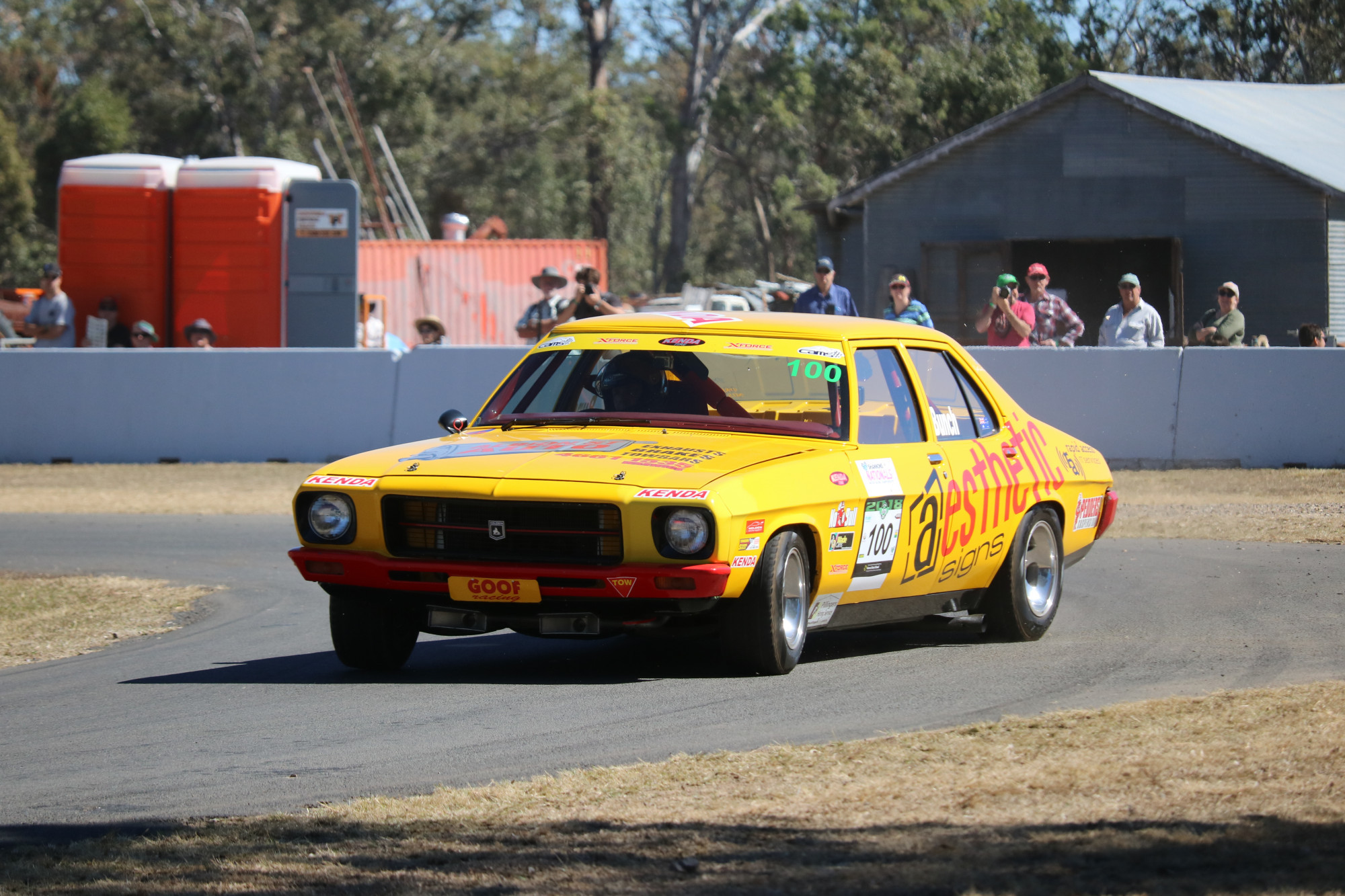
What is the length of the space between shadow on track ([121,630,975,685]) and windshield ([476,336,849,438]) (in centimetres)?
101

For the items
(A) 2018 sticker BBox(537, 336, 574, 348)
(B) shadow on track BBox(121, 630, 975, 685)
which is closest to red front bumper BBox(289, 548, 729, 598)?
(B) shadow on track BBox(121, 630, 975, 685)

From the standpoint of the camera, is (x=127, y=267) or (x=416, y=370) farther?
(x=127, y=267)

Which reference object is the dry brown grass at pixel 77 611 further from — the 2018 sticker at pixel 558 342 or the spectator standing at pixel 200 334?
the spectator standing at pixel 200 334

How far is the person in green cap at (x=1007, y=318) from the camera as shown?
16.0m

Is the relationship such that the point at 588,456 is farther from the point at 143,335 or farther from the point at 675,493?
the point at 143,335

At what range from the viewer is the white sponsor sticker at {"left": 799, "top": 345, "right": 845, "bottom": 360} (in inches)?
288

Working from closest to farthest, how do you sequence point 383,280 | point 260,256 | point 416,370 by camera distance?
point 416,370, point 260,256, point 383,280

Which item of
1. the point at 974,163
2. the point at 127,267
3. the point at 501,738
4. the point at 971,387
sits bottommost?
the point at 501,738

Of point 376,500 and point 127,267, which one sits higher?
point 127,267

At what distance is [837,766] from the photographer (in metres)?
4.92

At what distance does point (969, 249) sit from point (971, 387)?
780 inches

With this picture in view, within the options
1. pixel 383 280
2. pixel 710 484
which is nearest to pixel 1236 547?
pixel 710 484

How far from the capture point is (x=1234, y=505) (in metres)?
13.4

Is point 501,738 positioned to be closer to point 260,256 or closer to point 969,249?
point 260,256
